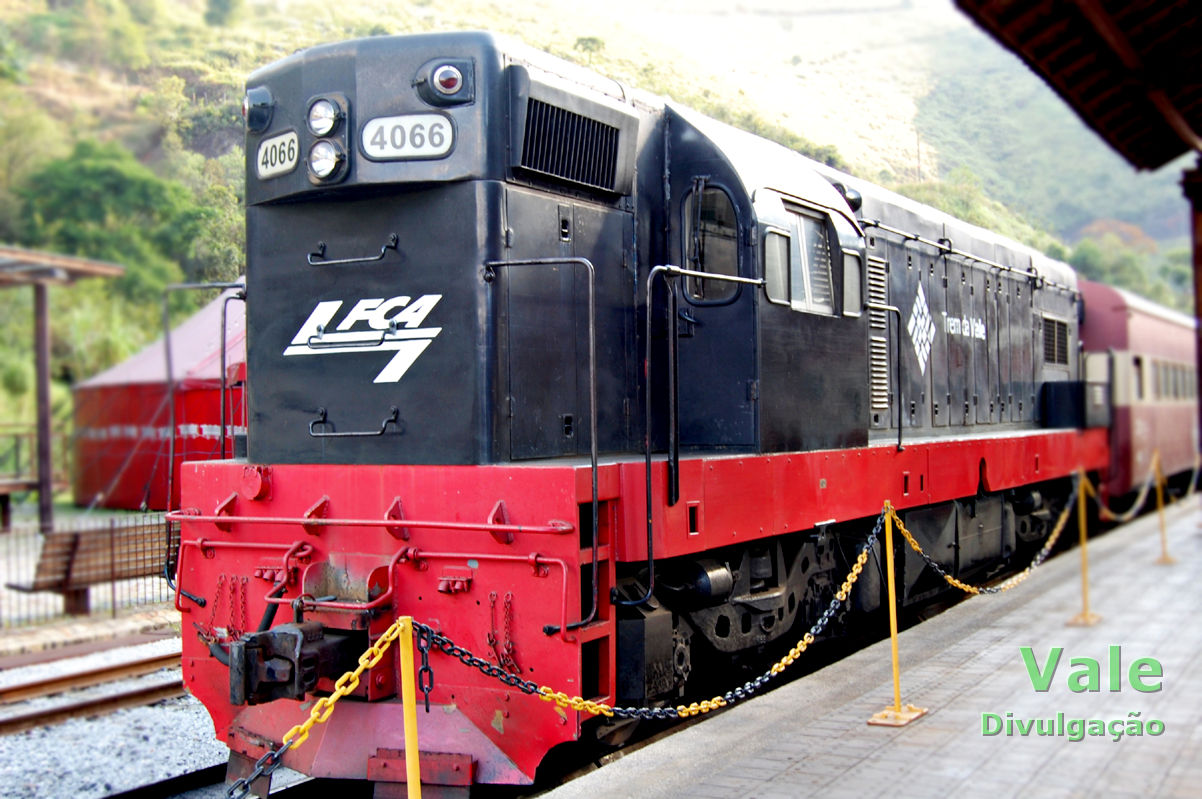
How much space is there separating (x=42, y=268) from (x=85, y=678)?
8.09m

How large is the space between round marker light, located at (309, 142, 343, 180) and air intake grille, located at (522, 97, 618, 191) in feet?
2.72

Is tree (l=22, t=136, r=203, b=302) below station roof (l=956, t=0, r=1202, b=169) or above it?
above

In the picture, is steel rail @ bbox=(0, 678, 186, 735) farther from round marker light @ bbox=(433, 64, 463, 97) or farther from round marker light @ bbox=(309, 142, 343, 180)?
round marker light @ bbox=(433, 64, 463, 97)

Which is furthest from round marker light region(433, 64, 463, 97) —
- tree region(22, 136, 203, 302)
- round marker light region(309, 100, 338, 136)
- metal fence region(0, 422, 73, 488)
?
tree region(22, 136, 203, 302)

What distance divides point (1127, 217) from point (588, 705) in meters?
11.8

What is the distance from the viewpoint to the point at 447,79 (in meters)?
4.61

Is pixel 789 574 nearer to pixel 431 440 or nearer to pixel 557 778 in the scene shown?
pixel 557 778

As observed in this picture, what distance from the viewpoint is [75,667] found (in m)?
8.82

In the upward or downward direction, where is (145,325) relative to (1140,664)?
upward

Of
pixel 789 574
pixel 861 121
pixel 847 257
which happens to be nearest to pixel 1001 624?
pixel 789 574

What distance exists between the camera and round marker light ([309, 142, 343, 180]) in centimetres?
475

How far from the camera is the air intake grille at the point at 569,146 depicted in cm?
486

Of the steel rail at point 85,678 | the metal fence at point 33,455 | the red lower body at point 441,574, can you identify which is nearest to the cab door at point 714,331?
the red lower body at point 441,574

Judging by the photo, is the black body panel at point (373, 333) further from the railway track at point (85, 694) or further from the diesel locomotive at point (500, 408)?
the railway track at point (85, 694)
